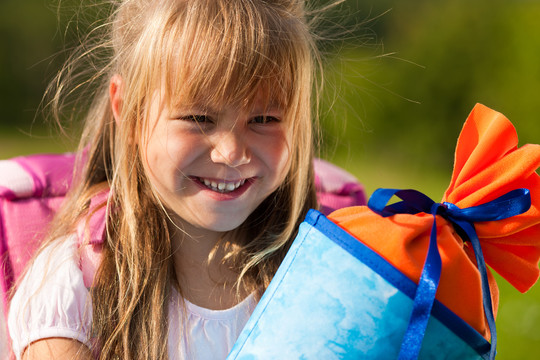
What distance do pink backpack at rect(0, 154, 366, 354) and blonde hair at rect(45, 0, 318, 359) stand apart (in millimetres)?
100

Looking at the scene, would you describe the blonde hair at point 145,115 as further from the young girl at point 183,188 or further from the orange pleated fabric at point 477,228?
the orange pleated fabric at point 477,228

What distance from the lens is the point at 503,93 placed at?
5594 millimetres

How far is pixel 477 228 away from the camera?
1.26 metres

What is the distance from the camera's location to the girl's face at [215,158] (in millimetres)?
1447

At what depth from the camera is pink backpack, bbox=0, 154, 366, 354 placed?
177 centimetres

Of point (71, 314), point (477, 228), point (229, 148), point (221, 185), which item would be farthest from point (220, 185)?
point (477, 228)

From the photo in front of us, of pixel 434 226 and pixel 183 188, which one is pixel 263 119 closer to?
pixel 183 188

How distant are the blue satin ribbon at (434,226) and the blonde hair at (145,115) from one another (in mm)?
363

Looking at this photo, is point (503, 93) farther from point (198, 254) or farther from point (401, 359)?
point (401, 359)

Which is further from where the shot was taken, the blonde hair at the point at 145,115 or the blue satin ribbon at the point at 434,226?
the blonde hair at the point at 145,115

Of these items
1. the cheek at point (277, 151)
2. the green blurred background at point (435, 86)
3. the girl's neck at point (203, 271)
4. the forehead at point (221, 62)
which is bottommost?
the green blurred background at point (435, 86)

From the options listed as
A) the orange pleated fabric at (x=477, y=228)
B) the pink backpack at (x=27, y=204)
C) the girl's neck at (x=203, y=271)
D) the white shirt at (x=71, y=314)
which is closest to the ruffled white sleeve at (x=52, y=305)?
the white shirt at (x=71, y=314)

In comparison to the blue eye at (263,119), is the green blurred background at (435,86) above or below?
below

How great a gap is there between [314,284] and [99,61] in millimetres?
994
